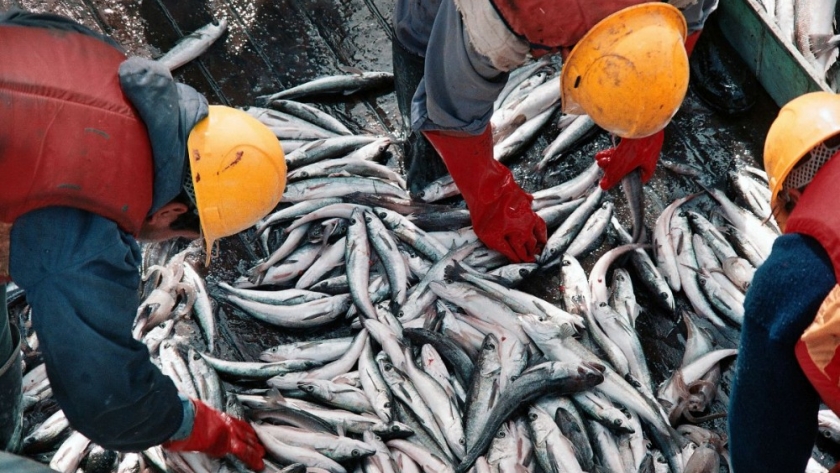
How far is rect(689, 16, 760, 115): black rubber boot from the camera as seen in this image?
5809 mm

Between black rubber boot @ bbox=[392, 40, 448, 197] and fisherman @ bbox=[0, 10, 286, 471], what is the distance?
2076mm

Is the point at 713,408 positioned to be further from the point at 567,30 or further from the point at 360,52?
the point at 360,52

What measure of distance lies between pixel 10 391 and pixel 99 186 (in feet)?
5.30

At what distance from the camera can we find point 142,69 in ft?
10.0

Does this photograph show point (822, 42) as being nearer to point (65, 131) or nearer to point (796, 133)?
point (796, 133)

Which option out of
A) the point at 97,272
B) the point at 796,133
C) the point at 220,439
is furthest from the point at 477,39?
the point at 220,439

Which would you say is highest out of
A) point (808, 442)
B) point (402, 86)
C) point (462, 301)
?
point (402, 86)

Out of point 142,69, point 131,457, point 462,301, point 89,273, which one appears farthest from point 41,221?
point 462,301

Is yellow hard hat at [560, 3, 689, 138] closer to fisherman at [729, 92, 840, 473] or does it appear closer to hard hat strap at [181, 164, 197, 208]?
fisherman at [729, 92, 840, 473]

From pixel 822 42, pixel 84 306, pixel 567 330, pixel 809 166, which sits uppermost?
pixel 84 306

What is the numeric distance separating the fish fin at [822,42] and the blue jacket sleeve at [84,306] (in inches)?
180

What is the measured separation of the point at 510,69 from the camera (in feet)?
13.7

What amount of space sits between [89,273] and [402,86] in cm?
298

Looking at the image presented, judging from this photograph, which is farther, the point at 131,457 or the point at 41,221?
the point at 131,457
